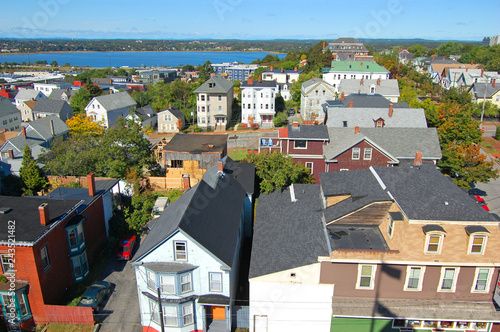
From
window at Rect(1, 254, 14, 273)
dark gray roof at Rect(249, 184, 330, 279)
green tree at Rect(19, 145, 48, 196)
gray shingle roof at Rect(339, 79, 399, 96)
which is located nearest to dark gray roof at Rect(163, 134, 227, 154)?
green tree at Rect(19, 145, 48, 196)

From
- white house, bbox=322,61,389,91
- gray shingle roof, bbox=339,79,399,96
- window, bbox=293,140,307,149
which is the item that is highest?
white house, bbox=322,61,389,91

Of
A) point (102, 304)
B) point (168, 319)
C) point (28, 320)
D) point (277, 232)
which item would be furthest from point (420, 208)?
point (28, 320)

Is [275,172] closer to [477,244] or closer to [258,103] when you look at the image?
[477,244]

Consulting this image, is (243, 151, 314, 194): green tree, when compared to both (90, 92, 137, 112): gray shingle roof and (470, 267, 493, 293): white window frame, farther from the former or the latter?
(90, 92, 137, 112): gray shingle roof

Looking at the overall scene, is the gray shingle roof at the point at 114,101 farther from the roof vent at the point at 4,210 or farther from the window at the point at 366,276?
the window at the point at 366,276

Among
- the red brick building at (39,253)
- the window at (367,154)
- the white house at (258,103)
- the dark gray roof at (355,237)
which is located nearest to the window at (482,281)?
the dark gray roof at (355,237)

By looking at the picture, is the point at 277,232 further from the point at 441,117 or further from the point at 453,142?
the point at 441,117

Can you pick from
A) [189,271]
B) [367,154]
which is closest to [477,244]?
[189,271]
